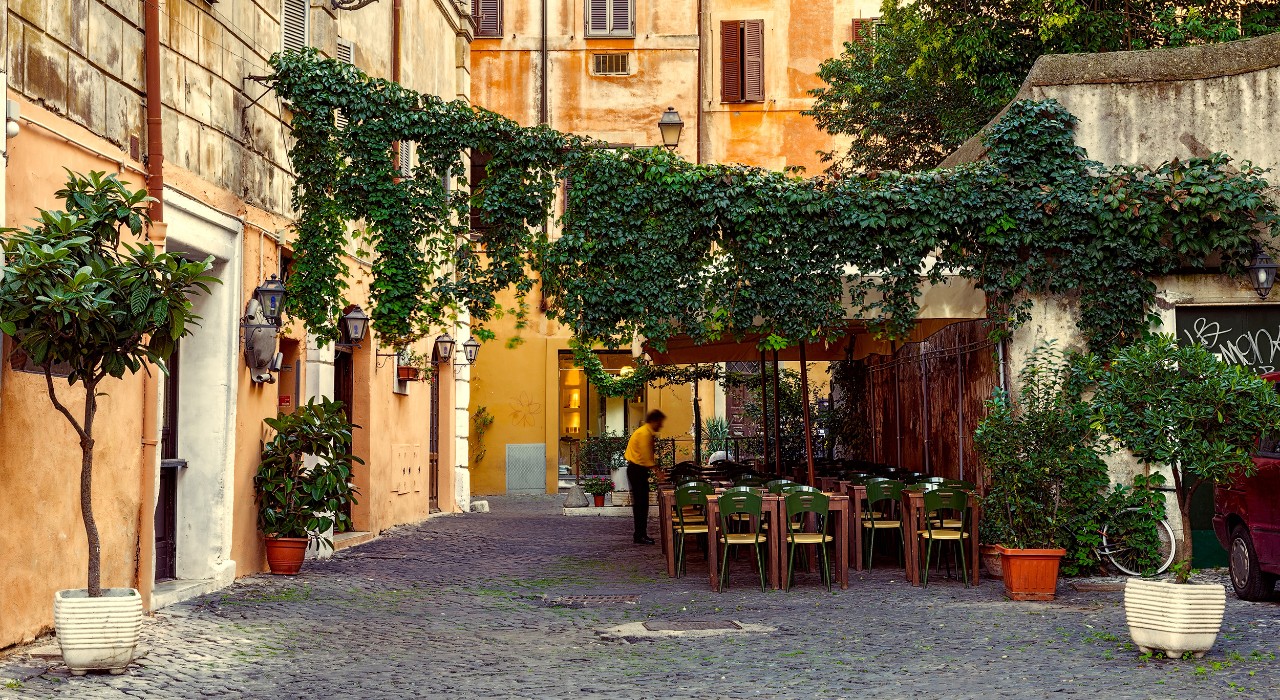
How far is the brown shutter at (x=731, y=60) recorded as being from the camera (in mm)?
27656

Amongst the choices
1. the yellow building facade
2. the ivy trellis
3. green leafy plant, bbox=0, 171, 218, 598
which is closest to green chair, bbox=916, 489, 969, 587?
the ivy trellis

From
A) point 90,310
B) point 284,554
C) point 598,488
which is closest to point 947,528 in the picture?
point 284,554

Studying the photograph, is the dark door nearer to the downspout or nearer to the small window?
the downspout

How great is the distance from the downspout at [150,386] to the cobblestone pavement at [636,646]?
410 mm

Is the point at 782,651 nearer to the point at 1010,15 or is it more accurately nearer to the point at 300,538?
the point at 300,538

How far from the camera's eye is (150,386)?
951 cm

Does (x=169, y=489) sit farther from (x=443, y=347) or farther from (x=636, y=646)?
(x=443, y=347)

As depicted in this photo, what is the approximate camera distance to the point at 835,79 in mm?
23109

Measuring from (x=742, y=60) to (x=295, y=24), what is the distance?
610 inches

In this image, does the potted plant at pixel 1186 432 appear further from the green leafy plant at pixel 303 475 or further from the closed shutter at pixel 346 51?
the closed shutter at pixel 346 51

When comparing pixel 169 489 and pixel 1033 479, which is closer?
pixel 1033 479

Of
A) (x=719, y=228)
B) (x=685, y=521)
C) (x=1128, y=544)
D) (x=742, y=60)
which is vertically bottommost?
(x=1128, y=544)

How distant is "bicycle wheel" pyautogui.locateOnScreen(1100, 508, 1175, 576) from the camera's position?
37.9 ft

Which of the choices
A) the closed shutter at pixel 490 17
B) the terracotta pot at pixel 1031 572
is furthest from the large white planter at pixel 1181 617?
the closed shutter at pixel 490 17
